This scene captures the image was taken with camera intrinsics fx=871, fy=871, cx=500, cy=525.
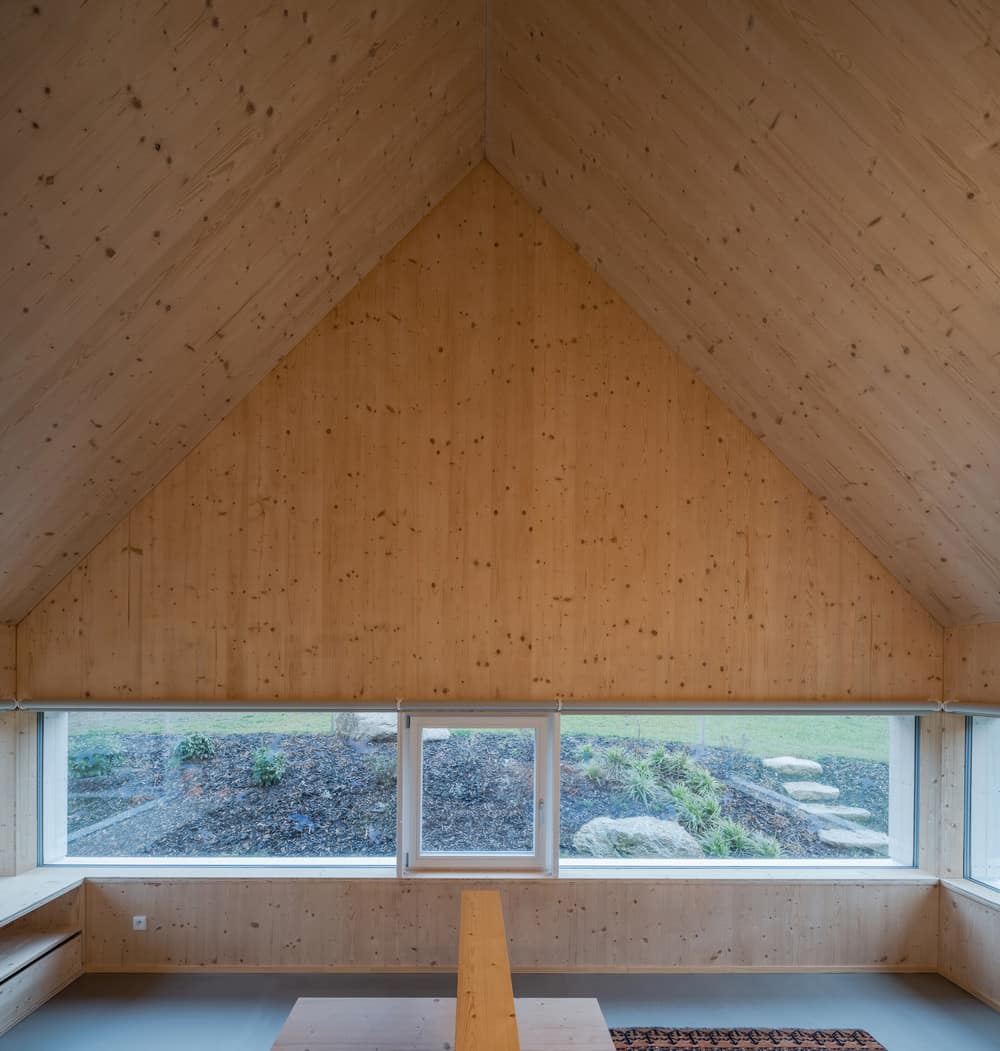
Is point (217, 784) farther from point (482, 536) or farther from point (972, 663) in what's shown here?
point (972, 663)

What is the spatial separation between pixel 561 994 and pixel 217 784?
7.37 ft

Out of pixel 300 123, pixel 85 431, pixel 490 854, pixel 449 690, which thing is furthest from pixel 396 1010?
pixel 300 123

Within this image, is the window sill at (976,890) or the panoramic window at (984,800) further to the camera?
the panoramic window at (984,800)

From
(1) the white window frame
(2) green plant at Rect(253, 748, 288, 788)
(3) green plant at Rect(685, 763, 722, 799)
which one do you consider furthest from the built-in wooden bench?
(3) green plant at Rect(685, 763, 722, 799)

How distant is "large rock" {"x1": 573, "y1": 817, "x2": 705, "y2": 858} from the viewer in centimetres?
510

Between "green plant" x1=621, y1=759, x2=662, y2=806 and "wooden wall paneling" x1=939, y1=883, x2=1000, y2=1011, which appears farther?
"green plant" x1=621, y1=759, x2=662, y2=806

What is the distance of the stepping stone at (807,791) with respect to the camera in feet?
17.0

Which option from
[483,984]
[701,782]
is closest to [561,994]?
[701,782]

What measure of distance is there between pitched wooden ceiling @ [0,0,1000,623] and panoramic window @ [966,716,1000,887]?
0.74 meters

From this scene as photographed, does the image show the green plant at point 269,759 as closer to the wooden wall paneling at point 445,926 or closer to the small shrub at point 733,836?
the wooden wall paneling at point 445,926

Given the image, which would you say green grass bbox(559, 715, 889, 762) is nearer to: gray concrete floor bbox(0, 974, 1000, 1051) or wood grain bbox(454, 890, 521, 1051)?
gray concrete floor bbox(0, 974, 1000, 1051)

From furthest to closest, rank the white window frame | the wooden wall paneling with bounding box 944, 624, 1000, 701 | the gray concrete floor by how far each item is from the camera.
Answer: the white window frame → the wooden wall paneling with bounding box 944, 624, 1000, 701 → the gray concrete floor

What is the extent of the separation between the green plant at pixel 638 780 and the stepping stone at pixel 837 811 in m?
0.95

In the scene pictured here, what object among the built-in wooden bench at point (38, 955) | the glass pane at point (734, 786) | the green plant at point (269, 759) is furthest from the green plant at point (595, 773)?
the built-in wooden bench at point (38, 955)
